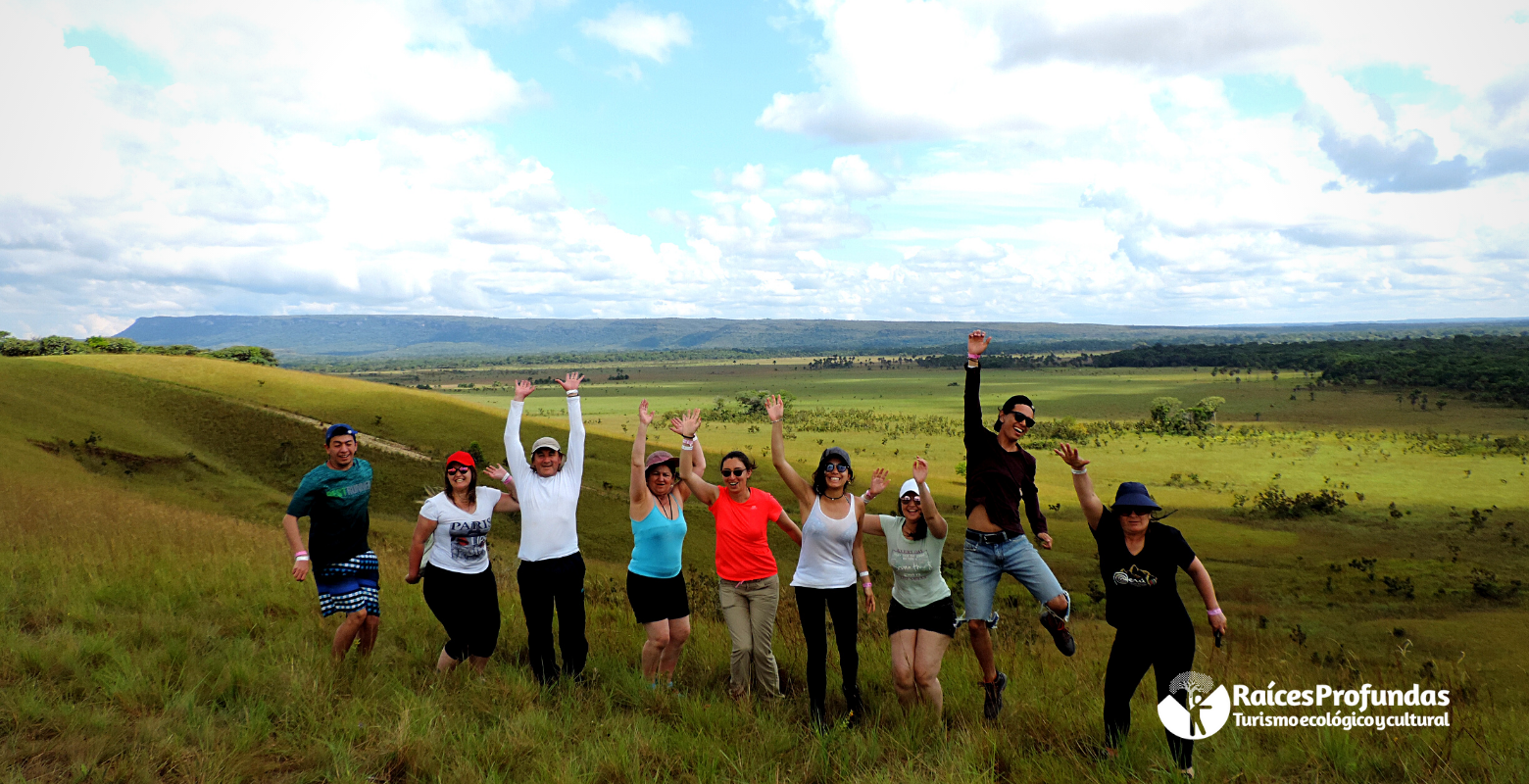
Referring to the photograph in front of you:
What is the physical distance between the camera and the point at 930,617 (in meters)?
5.81

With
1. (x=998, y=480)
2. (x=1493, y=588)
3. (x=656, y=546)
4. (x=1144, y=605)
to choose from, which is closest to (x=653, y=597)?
(x=656, y=546)

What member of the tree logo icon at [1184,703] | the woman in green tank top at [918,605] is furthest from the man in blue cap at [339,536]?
the tree logo icon at [1184,703]

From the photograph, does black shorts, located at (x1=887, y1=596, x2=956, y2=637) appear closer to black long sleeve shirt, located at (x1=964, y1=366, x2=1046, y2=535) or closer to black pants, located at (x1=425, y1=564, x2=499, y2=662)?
black long sleeve shirt, located at (x1=964, y1=366, x2=1046, y2=535)

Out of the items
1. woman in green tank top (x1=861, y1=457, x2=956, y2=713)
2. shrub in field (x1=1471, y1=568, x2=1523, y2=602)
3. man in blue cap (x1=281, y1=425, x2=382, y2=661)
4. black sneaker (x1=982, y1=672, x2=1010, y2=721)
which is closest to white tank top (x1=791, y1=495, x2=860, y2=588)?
woman in green tank top (x1=861, y1=457, x2=956, y2=713)

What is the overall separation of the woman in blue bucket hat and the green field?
39 centimetres

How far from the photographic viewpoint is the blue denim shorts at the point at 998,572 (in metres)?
5.96

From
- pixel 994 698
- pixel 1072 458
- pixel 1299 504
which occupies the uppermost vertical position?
pixel 1072 458

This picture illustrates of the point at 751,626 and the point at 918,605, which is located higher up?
the point at 918,605

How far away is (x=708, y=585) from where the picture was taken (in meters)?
16.4

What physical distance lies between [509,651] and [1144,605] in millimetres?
5048

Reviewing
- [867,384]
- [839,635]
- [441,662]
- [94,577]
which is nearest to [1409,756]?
[839,635]

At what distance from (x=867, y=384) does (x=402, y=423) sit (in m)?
116

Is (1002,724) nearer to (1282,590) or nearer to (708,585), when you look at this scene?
(708,585)

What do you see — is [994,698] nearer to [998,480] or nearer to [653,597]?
[998,480]
